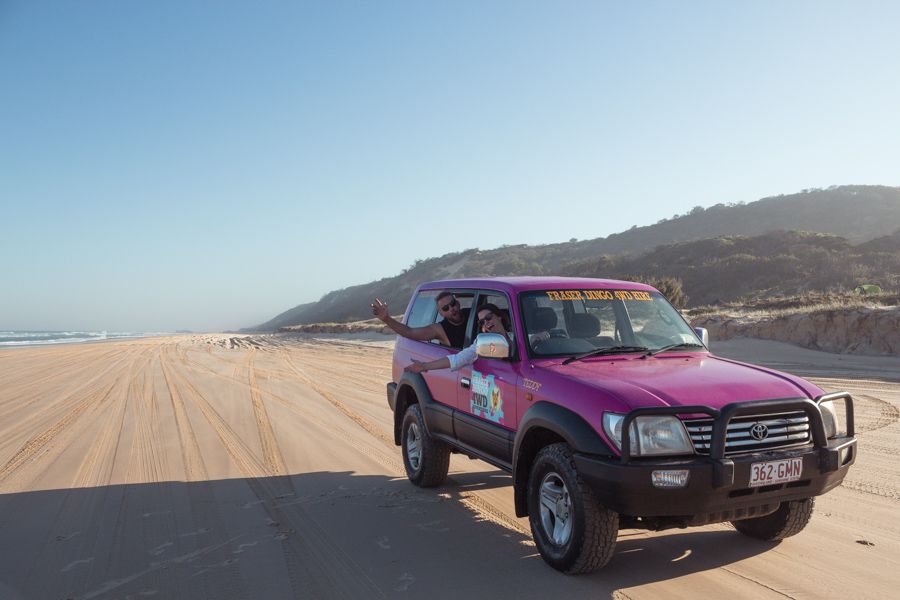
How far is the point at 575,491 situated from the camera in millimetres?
4137

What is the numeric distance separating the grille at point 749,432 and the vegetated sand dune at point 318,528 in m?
0.84

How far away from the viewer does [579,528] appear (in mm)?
4125

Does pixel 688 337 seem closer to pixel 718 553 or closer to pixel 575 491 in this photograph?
pixel 718 553

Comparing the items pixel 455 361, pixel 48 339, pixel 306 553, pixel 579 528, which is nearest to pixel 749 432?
pixel 579 528

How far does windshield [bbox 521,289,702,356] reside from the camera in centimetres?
522

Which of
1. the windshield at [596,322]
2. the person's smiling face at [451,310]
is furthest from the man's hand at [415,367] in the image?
the windshield at [596,322]

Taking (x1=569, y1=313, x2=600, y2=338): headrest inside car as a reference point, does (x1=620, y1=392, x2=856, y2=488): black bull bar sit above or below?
below

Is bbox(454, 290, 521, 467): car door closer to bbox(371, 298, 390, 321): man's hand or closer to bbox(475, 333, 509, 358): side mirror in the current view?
bbox(475, 333, 509, 358): side mirror

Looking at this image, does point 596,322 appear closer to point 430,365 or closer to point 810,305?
point 430,365

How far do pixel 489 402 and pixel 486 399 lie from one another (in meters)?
0.05

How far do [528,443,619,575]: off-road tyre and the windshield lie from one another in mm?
981

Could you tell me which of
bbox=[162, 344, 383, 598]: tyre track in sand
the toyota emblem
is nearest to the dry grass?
the toyota emblem

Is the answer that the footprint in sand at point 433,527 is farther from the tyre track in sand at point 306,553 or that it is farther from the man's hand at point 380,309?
the man's hand at point 380,309

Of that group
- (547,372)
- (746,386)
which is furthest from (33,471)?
(746,386)
